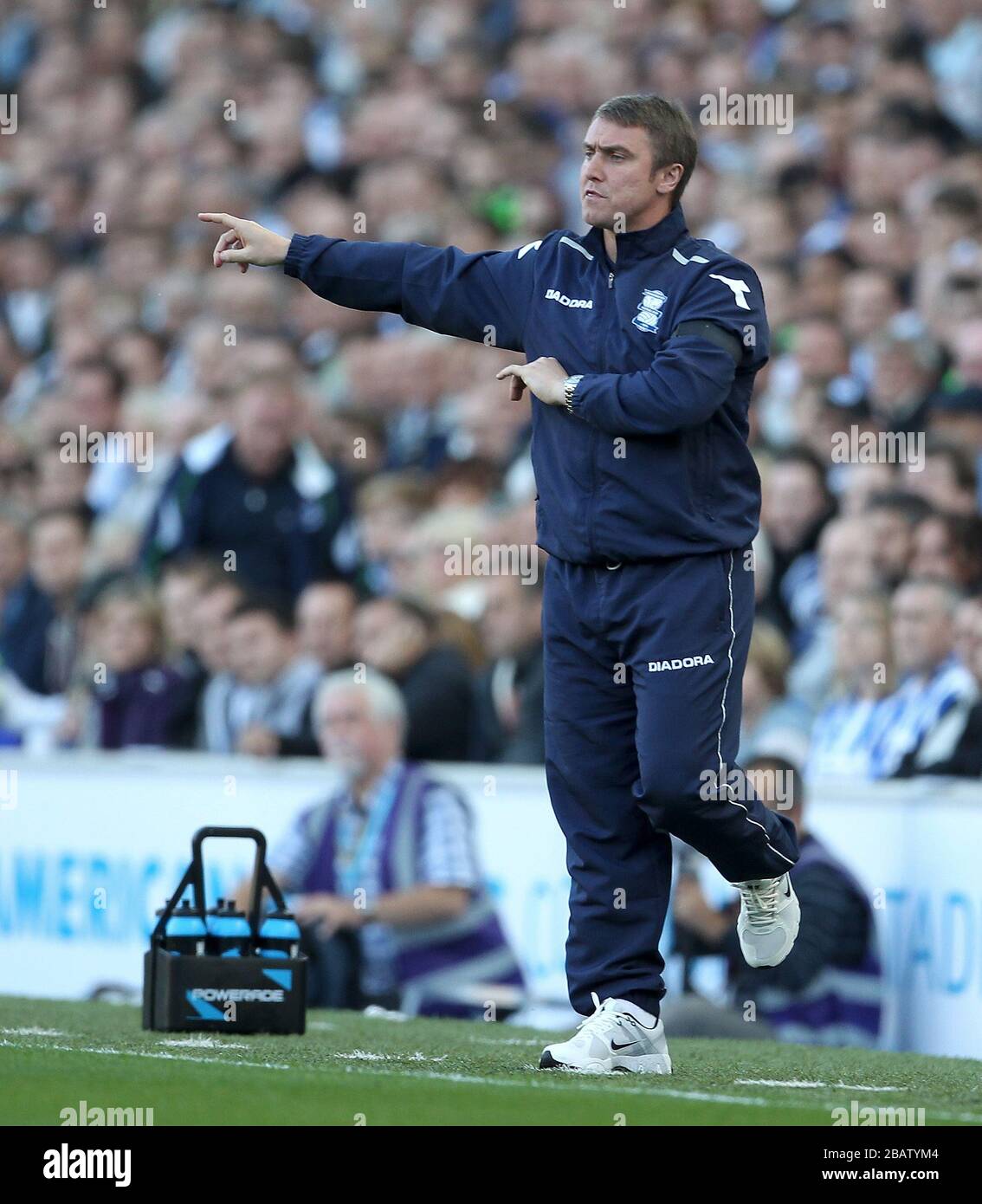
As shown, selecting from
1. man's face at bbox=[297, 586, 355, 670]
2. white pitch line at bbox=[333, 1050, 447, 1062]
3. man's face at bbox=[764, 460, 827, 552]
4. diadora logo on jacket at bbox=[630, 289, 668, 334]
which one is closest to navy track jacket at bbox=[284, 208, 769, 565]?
diadora logo on jacket at bbox=[630, 289, 668, 334]

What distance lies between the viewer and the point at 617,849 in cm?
560

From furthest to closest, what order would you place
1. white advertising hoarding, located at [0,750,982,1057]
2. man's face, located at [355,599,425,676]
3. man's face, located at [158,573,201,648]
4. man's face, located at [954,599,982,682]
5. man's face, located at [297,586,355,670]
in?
1. man's face, located at [158,573,201,648]
2. man's face, located at [297,586,355,670]
3. man's face, located at [355,599,425,676]
4. man's face, located at [954,599,982,682]
5. white advertising hoarding, located at [0,750,982,1057]

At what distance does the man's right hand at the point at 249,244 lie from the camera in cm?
577

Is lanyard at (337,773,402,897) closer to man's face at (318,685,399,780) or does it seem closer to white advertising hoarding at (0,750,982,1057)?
man's face at (318,685,399,780)

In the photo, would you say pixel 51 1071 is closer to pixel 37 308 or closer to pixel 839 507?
pixel 839 507

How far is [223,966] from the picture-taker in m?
6.25

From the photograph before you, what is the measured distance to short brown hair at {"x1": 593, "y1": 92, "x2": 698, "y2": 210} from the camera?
5.54 meters

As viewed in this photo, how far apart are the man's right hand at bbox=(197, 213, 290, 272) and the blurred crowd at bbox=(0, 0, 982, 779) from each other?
3.27 metres

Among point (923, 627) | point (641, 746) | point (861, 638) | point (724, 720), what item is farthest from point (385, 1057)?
point (861, 638)

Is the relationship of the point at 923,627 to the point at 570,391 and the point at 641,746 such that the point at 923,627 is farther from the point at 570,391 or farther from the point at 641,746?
the point at 570,391

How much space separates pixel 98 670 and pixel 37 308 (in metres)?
4.93

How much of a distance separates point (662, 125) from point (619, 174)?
17 centimetres

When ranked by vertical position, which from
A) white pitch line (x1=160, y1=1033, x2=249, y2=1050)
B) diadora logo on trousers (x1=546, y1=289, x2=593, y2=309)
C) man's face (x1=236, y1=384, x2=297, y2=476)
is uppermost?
man's face (x1=236, y1=384, x2=297, y2=476)

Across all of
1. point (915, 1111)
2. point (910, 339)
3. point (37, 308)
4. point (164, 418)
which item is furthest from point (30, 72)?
point (915, 1111)
